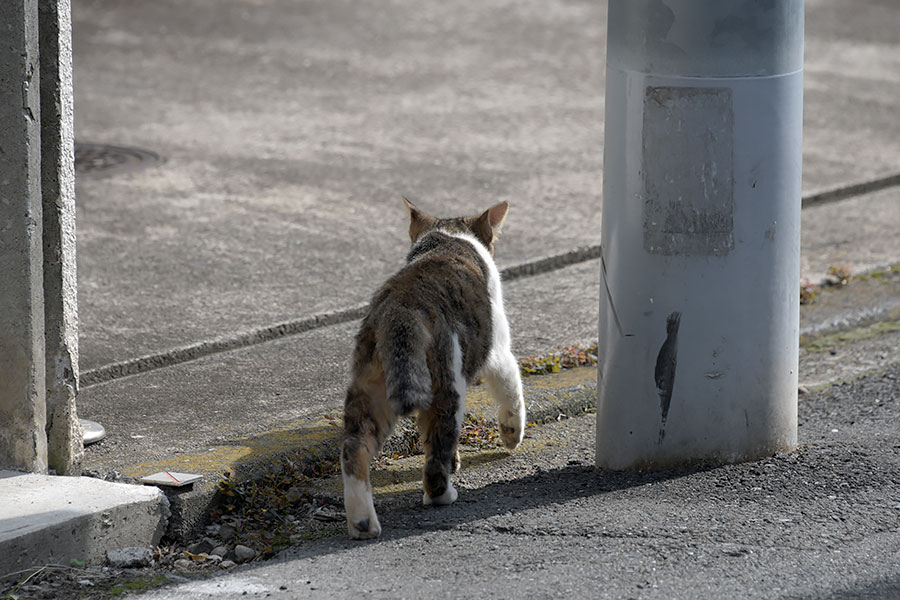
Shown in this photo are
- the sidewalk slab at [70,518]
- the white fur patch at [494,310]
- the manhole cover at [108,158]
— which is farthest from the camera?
the manhole cover at [108,158]

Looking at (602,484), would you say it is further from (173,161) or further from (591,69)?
(591,69)

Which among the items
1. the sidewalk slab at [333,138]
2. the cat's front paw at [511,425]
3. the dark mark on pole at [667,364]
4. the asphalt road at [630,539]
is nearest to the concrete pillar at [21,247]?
the asphalt road at [630,539]

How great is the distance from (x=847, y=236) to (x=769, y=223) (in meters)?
3.54

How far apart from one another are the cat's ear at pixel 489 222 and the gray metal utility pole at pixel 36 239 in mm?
1612

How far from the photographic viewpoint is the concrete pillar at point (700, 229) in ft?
15.0

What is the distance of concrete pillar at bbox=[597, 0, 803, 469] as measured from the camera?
458 cm

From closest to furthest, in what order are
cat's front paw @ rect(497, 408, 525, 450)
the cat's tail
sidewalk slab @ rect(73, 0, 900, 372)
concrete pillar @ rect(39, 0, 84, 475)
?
1. the cat's tail
2. concrete pillar @ rect(39, 0, 84, 475)
3. cat's front paw @ rect(497, 408, 525, 450)
4. sidewalk slab @ rect(73, 0, 900, 372)

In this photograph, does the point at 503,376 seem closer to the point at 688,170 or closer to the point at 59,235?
the point at 688,170

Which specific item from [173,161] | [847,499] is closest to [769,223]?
[847,499]

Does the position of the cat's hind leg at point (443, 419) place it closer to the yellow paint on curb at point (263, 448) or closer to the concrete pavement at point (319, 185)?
the yellow paint on curb at point (263, 448)

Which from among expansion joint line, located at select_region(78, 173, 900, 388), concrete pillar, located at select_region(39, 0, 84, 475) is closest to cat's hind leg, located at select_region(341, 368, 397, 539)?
concrete pillar, located at select_region(39, 0, 84, 475)

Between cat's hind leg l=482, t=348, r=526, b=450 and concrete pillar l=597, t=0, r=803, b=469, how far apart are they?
0.35 m

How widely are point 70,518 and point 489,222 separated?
2.07 metres

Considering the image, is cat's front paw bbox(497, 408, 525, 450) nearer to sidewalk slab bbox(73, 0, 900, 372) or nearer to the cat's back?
the cat's back
